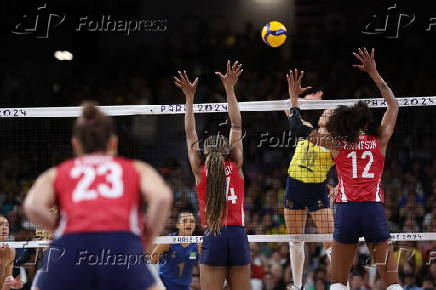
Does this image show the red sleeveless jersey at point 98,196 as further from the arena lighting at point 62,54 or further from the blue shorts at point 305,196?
the arena lighting at point 62,54

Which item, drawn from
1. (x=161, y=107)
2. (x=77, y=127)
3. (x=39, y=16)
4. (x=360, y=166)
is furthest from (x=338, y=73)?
(x=77, y=127)

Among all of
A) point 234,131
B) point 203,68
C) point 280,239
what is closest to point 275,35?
point 234,131

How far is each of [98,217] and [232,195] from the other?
3.24 m

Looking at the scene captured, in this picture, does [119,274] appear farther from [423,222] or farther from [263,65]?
[263,65]

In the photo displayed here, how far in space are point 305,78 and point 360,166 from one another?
1068cm

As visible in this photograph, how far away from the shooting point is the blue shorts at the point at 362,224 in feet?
26.5

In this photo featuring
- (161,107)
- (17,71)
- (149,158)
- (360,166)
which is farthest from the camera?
(17,71)

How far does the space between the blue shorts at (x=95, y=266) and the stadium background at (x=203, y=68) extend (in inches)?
432

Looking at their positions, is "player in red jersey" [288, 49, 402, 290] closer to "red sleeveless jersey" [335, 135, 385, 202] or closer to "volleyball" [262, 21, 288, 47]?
"red sleeveless jersey" [335, 135, 385, 202]

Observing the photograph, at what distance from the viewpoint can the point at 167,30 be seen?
2073cm

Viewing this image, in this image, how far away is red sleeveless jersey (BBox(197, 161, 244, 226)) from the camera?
809 cm

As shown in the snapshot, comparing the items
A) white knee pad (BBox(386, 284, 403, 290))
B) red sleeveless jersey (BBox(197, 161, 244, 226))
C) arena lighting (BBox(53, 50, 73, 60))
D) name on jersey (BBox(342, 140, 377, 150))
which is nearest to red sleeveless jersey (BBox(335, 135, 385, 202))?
name on jersey (BBox(342, 140, 377, 150))

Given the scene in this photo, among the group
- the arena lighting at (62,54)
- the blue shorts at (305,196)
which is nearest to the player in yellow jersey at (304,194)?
the blue shorts at (305,196)

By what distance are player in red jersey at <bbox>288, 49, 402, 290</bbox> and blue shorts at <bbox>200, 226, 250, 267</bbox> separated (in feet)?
3.25
